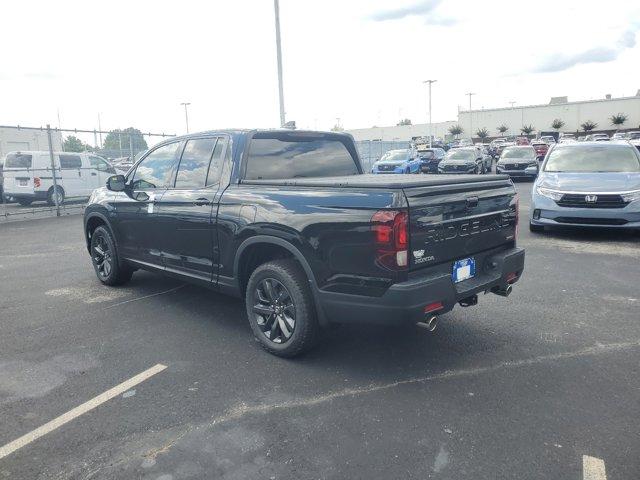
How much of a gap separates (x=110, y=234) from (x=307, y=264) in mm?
3441

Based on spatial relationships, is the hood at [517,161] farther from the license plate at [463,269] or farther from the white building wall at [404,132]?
the white building wall at [404,132]

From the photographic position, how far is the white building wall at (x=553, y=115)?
80812 mm

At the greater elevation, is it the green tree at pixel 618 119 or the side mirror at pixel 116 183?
the green tree at pixel 618 119

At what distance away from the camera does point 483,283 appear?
13.1 ft

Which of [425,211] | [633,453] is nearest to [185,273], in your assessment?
[425,211]

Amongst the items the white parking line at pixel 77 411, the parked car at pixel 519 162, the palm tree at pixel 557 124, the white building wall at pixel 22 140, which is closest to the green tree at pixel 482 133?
the palm tree at pixel 557 124

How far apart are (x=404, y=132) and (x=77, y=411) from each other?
106315mm

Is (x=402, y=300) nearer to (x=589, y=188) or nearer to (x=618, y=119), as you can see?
(x=589, y=188)

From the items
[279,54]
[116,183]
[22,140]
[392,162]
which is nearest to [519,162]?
[392,162]

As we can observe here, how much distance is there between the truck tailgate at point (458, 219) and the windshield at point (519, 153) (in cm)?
1990

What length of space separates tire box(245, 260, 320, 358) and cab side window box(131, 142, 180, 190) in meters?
1.76

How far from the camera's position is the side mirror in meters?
5.70

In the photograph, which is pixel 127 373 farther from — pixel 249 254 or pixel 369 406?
pixel 369 406

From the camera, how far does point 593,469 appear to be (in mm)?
2697
